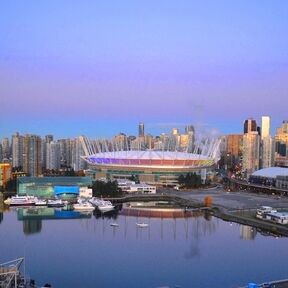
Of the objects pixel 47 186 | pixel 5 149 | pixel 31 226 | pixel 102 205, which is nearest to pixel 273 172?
pixel 102 205

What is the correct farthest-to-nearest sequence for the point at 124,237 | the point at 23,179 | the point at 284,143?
the point at 284,143 → the point at 23,179 → the point at 124,237

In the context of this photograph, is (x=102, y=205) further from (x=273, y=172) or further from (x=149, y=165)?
(x=273, y=172)

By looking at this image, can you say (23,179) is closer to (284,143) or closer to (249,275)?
(249,275)

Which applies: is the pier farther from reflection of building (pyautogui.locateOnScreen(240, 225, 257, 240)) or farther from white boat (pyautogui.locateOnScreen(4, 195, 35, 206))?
white boat (pyautogui.locateOnScreen(4, 195, 35, 206))

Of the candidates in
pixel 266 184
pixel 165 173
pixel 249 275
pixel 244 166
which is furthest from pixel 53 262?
pixel 244 166

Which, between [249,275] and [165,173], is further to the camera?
[165,173]

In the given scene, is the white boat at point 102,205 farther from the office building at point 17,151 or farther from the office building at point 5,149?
the office building at point 5,149

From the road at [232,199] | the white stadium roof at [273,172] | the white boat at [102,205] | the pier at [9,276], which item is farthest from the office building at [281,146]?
the pier at [9,276]

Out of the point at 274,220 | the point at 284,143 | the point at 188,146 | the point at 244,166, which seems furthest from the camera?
the point at 284,143
